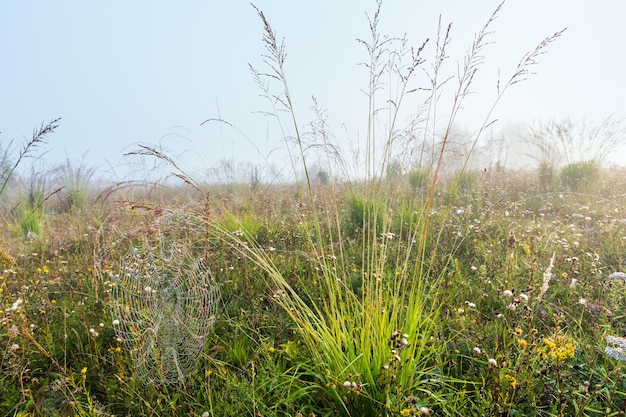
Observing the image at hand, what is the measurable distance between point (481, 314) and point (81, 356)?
115 inches

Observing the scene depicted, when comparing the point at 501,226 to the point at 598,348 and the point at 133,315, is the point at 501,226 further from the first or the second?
the point at 133,315

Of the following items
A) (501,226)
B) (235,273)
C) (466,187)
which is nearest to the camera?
(235,273)

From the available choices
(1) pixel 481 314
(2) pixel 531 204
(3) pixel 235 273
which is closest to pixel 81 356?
(3) pixel 235 273

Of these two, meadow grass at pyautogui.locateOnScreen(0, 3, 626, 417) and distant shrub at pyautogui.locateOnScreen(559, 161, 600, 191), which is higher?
distant shrub at pyautogui.locateOnScreen(559, 161, 600, 191)

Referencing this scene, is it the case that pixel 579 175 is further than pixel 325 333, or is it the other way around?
pixel 579 175

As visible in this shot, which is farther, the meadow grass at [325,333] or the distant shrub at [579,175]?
the distant shrub at [579,175]

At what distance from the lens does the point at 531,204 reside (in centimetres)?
673

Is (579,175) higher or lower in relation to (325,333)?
higher

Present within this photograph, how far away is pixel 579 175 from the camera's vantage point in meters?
8.48

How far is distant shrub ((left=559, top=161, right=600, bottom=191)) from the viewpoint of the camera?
814cm

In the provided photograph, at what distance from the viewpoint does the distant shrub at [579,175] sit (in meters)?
8.14

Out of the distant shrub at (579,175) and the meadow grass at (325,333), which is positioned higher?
the distant shrub at (579,175)

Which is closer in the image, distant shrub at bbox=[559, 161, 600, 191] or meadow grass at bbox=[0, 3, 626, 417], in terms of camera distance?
meadow grass at bbox=[0, 3, 626, 417]

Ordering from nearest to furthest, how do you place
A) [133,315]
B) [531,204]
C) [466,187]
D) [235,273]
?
[133,315] < [235,273] < [531,204] < [466,187]
